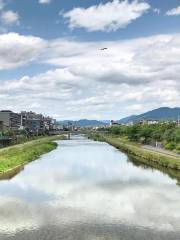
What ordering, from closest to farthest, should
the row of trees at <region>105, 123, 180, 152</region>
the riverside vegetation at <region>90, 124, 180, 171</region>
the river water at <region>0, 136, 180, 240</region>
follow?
the river water at <region>0, 136, 180, 240</region> → the riverside vegetation at <region>90, 124, 180, 171</region> → the row of trees at <region>105, 123, 180, 152</region>

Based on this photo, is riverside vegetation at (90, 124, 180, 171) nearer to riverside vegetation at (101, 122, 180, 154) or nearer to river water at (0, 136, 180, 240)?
riverside vegetation at (101, 122, 180, 154)

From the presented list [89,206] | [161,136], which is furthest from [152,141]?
[89,206]

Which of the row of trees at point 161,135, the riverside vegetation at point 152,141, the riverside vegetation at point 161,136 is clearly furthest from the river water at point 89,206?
the row of trees at point 161,135

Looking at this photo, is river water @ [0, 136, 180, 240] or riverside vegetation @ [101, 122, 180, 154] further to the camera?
riverside vegetation @ [101, 122, 180, 154]

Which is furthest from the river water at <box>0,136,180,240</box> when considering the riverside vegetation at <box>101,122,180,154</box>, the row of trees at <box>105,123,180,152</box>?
the row of trees at <box>105,123,180,152</box>

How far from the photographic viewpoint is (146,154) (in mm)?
85875

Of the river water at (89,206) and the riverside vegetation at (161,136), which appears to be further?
the riverside vegetation at (161,136)

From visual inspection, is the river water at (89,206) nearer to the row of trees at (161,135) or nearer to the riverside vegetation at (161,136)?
the riverside vegetation at (161,136)

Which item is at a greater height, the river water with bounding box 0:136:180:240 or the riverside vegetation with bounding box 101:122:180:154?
the riverside vegetation with bounding box 101:122:180:154

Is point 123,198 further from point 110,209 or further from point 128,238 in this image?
point 128,238

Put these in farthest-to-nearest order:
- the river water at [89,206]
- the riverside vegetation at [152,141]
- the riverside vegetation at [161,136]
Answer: the riverside vegetation at [161,136], the riverside vegetation at [152,141], the river water at [89,206]

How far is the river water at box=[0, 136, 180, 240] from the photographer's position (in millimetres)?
28173

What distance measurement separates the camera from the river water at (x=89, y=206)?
2817 cm

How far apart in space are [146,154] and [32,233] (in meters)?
59.9
